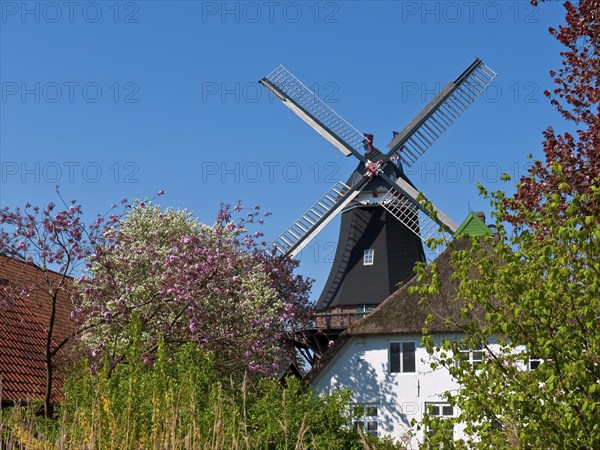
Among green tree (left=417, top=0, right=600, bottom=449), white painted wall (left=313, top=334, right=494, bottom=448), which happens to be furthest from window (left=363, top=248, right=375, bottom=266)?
green tree (left=417, top=0, right=600, bottom=449)

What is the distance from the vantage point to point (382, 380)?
89.5 ft

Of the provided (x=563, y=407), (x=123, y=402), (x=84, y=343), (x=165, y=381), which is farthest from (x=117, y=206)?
(x=563, y=407)

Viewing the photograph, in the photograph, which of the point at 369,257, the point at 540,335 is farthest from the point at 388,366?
the point at 540,335

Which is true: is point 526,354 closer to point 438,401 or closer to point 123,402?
point 123,402

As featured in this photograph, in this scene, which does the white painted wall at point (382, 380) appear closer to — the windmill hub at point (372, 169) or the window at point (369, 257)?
the window at point (369, 257)

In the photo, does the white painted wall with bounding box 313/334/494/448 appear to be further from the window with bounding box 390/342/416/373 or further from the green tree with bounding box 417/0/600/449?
the green tree with bounding box 417/0/600/449

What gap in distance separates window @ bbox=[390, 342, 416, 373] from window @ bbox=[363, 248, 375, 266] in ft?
27.6

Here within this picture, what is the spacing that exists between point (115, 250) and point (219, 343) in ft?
12.9

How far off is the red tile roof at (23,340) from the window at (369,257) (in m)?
14.0

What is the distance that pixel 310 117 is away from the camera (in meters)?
37.4

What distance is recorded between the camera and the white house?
26.8 m

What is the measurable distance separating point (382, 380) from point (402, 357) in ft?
3.25

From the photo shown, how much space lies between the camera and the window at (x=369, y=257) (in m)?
35.5

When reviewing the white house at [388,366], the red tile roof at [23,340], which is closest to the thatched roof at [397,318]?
the white house at [388,366]
